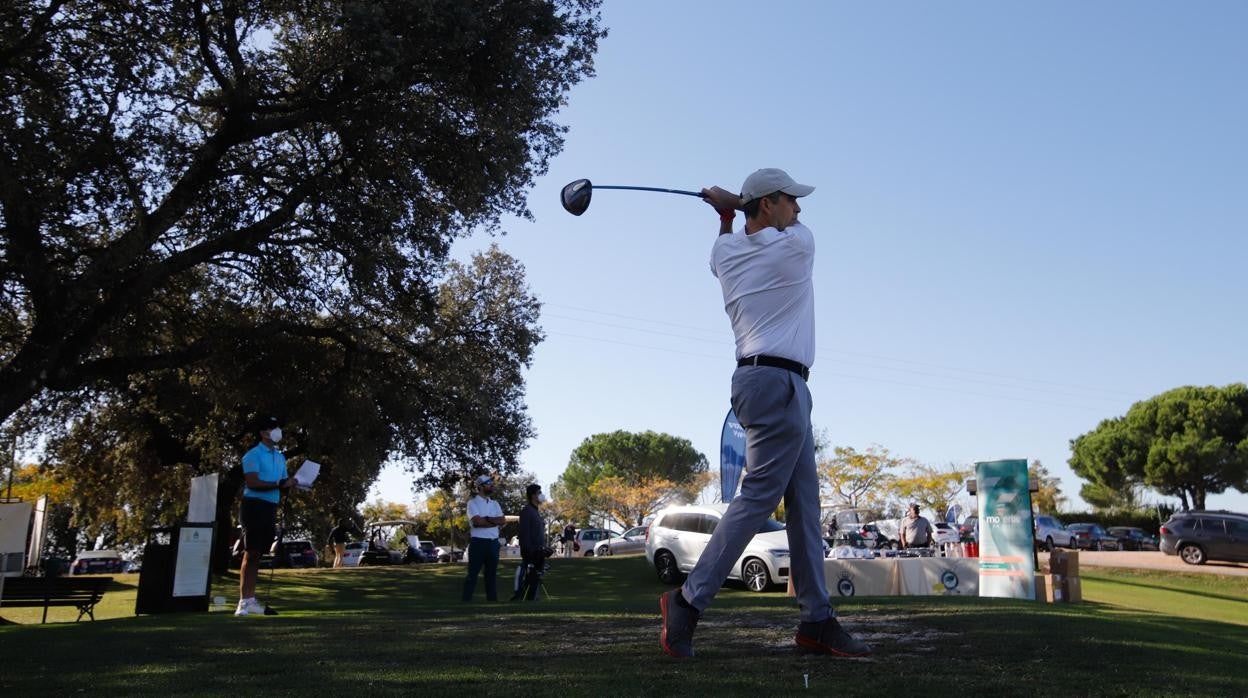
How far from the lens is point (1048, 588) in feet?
42.1

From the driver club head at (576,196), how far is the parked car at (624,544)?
4709cm

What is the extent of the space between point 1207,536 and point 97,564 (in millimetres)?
51000

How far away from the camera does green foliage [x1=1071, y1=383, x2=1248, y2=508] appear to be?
6694 cm

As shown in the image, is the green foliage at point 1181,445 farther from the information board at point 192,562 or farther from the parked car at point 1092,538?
the information board at point 192,562

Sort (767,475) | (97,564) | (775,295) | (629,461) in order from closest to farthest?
(767,475) → (775,295) → (97,564) → (629,461)

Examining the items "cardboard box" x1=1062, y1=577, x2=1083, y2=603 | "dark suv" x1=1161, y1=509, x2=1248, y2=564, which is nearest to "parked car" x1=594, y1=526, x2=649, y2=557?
"dark suv" x1=1161, y1=509, x2=1248, y2=564

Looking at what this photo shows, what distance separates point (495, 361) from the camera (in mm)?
25438

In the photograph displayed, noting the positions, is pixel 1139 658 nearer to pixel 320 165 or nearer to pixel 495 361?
pixel 320 165

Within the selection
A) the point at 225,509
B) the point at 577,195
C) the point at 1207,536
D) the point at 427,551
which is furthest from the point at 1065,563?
the point at 427,551

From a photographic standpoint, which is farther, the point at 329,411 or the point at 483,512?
the point at 329,411

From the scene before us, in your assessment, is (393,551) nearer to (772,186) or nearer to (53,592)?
(53,592)

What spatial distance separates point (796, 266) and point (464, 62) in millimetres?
11679

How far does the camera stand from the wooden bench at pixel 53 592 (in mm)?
12961

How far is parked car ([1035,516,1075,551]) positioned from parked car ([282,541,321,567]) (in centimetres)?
3601
